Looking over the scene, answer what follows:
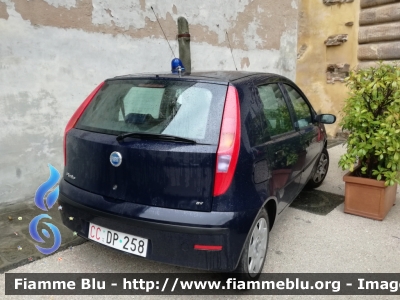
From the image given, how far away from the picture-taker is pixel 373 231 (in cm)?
345

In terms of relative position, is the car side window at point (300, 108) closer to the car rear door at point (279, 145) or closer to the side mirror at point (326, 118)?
the side mirror at point (326, 118)

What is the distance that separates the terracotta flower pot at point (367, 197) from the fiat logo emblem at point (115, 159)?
2692mm

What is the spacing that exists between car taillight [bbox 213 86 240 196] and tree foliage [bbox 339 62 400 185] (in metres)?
1.98

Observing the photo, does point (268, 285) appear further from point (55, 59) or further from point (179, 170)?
point (55, 59)

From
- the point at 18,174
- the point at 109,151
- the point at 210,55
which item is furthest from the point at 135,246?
the point at 210,55

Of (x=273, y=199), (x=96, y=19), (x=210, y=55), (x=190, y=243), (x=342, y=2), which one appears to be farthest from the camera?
(x=342, y=2)

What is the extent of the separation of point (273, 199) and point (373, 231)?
1.48 m

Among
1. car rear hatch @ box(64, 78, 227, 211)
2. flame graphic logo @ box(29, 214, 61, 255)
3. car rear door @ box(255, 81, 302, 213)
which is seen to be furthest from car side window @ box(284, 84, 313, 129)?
flame graphic logo @ box(29, 214, 61, 255)

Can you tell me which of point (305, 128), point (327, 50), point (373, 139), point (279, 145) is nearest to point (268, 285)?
point (279, 145)

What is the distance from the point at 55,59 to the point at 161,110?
2375 millimetres

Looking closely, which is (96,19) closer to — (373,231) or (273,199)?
(273,199)

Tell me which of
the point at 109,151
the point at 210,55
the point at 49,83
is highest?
the point at 210,55

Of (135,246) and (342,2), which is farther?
(342,2)

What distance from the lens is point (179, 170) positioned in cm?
214
